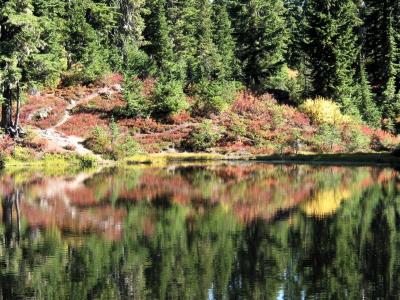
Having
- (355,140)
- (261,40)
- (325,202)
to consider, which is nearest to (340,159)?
(355,140)

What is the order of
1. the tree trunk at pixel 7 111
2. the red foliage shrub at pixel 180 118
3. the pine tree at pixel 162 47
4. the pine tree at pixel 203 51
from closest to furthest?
the tree trunk at pixel 7 111
the red foliage shrub at pixel 180 118
the pine tree at pixel 162 47
the pine tree at pixel 203 51

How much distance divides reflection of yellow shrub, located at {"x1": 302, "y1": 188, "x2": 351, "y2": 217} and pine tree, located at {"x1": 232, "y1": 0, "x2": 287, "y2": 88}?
129 ft

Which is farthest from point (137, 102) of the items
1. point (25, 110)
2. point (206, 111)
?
point (25, 110)

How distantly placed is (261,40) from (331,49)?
788 centimetres

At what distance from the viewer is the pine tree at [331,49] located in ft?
195

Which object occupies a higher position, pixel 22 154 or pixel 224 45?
pixel 224 45

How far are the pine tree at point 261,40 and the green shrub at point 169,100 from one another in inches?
501

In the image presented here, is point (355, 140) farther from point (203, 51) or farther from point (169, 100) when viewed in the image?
point (203, 51)

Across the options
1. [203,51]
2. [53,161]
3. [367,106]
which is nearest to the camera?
[53,161]

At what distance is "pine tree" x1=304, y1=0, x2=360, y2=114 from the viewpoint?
195 feet

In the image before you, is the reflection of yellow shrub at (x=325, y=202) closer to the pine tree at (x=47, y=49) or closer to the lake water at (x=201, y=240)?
the lake water at (x=201, y=240)

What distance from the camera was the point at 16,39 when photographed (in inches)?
1677

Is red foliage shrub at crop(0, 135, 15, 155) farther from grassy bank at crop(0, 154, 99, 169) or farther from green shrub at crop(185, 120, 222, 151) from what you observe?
green shrub at crop(185, 120, 222, 151)

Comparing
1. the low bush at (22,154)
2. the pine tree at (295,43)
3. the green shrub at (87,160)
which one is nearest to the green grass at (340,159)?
the green shrub at (87,160)
